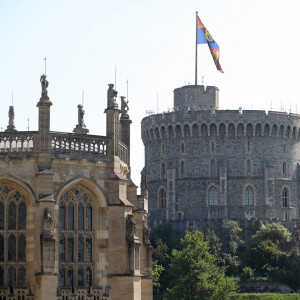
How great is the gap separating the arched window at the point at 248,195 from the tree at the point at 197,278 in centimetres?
4259

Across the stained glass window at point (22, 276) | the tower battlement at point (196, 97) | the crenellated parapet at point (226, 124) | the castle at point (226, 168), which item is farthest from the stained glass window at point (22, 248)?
the tower battlement at point (196, 97)

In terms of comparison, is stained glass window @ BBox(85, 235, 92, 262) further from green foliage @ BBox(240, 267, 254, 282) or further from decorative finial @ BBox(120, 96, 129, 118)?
green foliage @ BBox(240, 267, 254, 282)

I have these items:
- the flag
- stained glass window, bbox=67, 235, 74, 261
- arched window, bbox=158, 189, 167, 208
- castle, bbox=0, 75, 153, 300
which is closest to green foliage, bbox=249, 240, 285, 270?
arched window, bbox=158, 189, 167, 208

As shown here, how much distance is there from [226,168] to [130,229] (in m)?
83.8

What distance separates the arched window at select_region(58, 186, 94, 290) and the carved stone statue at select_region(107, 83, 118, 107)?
4639mm

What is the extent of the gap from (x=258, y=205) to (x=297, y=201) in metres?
6.70

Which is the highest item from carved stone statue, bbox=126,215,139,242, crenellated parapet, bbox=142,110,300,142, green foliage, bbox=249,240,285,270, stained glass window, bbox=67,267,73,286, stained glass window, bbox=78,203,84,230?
crenellated parapet, bbox=142,110,300,142

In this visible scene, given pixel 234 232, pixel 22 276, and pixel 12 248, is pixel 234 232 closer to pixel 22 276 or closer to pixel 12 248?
pixel 12 248

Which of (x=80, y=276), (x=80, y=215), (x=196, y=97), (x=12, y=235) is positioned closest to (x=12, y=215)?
(x=12, y=235)

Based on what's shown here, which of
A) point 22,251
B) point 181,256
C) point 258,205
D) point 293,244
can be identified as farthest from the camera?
point 258,205

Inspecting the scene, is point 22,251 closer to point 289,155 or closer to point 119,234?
point 119,234

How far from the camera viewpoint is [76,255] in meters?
50.5

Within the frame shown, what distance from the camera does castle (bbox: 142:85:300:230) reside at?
134000 millimetres

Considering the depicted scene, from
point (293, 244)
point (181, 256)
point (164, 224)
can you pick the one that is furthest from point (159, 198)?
point (181, 256)
